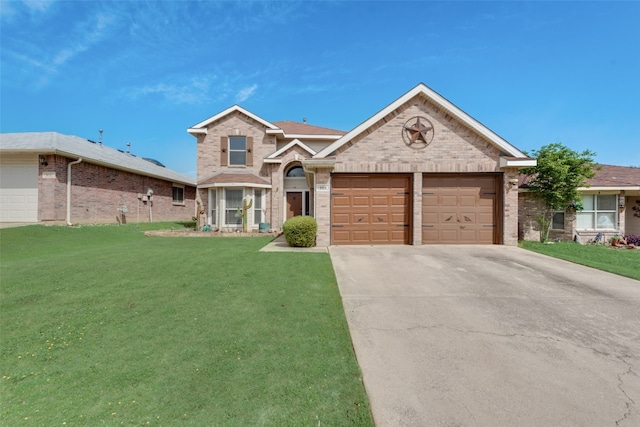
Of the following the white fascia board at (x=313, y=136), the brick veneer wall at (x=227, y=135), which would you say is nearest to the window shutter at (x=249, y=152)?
the brick veneer wall at (x=227, y=135)

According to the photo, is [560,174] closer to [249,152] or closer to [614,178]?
[614,178]

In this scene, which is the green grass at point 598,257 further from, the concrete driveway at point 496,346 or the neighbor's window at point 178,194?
the neighbor's window at point 178,194

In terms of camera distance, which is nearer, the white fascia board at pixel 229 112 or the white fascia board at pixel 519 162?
the white fascia board at pixel 519 162

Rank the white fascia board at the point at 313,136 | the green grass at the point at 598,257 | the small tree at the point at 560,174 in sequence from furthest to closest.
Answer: the white fascia board at the point at 313,136
the small tree at the point at 560,174
the green grass at the point at 598,257

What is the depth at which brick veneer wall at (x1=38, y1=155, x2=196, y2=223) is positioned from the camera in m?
13.3

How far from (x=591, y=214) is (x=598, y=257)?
5264mm

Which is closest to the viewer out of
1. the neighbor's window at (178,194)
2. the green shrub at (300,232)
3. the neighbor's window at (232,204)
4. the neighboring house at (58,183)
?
the green shrub at (300,232)

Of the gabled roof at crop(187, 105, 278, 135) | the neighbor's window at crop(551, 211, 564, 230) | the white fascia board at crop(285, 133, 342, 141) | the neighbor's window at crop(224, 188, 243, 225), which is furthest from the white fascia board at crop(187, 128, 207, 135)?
the neighbor's window at crop(551, 211, 564, 230)

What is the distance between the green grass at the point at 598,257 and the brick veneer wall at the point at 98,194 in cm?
2152

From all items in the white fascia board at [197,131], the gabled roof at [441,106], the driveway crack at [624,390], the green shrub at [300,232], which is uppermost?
the white fascia board at [197,131]

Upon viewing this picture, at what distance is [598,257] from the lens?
923 centimetres

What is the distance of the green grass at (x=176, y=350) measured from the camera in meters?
2.08

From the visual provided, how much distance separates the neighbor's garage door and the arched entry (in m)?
12.6

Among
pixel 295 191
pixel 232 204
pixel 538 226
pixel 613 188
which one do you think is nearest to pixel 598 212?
pixel 613 188
